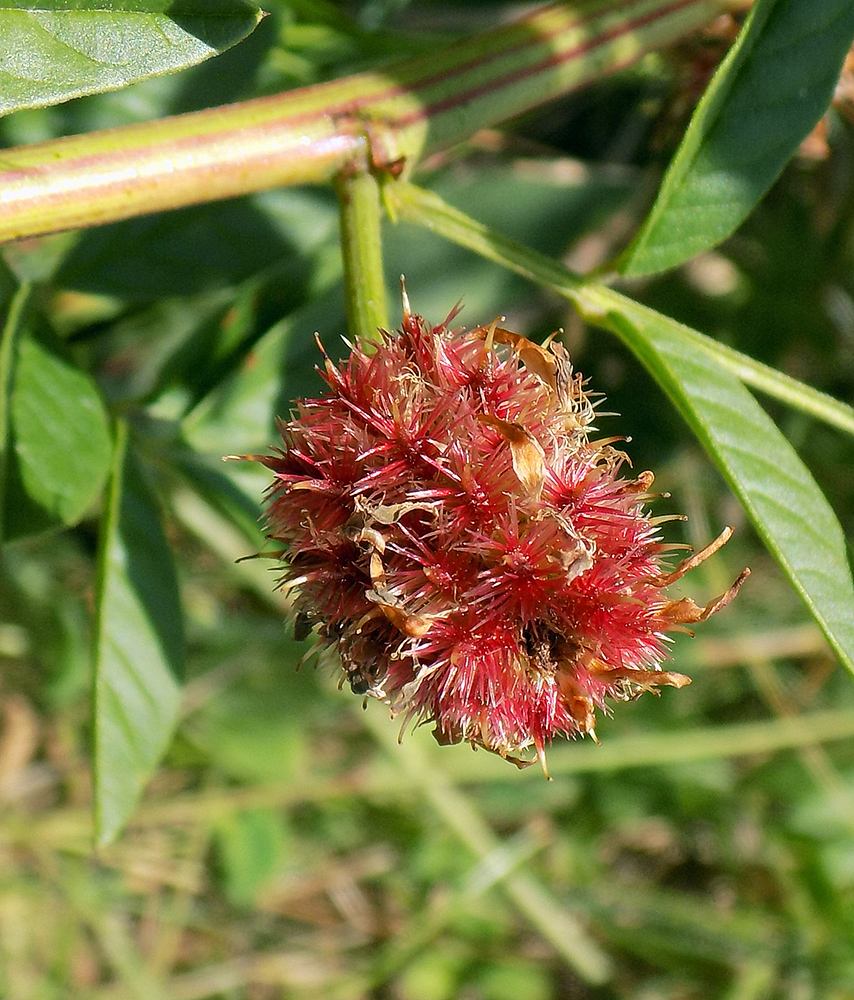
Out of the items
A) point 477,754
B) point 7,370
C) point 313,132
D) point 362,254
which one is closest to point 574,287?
point 362,254

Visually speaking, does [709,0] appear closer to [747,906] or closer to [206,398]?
[206,398]

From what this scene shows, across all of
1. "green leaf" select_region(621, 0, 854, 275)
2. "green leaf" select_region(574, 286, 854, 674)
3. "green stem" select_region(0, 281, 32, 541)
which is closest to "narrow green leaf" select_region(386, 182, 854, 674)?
"green leaf" select_region(574, 286, 854, 674)

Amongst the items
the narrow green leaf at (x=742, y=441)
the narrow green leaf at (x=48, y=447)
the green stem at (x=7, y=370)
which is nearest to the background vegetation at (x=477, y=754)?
the narrow green leaf at (x=48, y=447)

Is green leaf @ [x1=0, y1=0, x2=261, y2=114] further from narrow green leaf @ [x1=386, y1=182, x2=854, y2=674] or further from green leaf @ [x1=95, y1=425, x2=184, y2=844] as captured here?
green leaf @ [x1=95, y1=425, x2=184, y2=844]

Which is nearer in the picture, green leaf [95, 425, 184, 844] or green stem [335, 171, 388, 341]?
green stem [335, 171, 388, 341]

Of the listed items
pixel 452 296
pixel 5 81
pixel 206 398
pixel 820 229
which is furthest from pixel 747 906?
pixel 5 81

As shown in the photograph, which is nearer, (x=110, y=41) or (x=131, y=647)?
(x=110, y=41)

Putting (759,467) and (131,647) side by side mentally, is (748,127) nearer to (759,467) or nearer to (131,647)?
(759,467)
